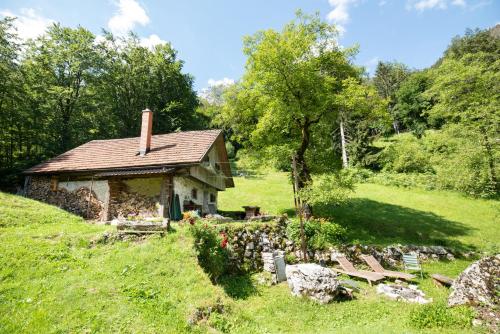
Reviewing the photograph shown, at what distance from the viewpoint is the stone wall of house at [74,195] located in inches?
763

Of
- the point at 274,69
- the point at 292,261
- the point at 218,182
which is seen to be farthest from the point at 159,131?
the point at 292,261

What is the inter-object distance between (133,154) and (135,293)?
12.8 metres

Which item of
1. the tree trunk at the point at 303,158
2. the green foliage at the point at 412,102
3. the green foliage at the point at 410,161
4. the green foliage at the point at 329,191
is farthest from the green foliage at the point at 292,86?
the green foliage at the point at 412,102

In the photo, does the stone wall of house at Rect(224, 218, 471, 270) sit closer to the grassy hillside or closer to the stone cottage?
the grassy hillside

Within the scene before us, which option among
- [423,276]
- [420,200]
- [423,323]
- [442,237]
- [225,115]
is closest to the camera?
[423,323]

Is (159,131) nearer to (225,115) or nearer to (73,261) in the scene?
(225,115)

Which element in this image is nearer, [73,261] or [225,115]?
[73,261]

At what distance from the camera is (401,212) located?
25.5 m

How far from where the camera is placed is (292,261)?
1523 cm

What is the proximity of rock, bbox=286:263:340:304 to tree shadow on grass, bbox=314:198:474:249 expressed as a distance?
23.5 feet

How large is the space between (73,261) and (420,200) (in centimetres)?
2867

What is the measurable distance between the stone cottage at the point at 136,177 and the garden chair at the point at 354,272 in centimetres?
888

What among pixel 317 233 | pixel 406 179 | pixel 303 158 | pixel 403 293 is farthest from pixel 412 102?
pixel 403 293

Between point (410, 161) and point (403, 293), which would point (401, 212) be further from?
point (403, 293)
